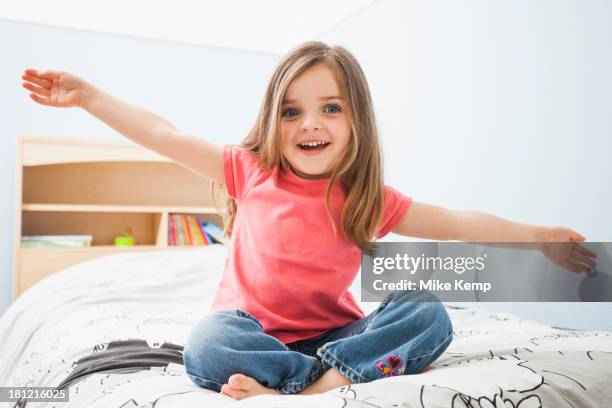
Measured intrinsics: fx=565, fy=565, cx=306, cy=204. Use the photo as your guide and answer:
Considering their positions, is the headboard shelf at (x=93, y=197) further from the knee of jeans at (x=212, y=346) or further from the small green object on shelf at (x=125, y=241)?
the knee of jeans at (x=212, y=346)

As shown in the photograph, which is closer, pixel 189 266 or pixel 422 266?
pixel 422 266

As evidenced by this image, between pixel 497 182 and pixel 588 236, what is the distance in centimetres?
40

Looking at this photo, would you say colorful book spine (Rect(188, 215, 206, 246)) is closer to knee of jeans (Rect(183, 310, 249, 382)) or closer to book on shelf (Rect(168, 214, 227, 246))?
book on shelf (Rect(168, 214, 227, 246))

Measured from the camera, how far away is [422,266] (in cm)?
176

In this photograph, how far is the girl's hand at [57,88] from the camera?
106cm

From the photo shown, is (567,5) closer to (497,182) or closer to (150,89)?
(497,182)

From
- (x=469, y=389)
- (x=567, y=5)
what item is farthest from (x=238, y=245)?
(x=567, y=5)

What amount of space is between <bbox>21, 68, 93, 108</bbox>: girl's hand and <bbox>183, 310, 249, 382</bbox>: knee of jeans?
50 centimetres

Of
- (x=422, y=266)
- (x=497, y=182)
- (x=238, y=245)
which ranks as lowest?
(x=422, y=266)

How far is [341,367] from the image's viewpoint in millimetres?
866

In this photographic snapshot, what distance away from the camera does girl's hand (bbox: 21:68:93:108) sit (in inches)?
41.8

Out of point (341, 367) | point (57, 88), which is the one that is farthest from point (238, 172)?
point (341, 367)

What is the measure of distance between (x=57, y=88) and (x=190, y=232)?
77.7 inches

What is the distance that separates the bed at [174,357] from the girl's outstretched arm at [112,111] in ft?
1.31
